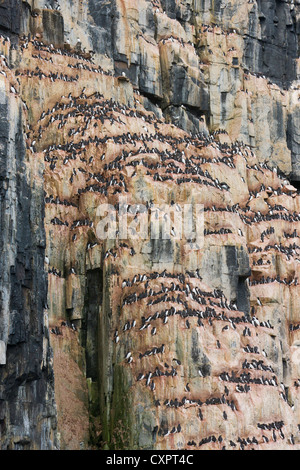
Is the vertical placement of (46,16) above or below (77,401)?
above

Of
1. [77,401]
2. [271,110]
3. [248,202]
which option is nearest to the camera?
[77,401]

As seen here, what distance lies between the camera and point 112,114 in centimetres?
6869

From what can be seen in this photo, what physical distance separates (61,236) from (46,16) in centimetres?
2435

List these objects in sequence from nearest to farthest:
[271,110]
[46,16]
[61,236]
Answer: [61,236] → [46,16] → [271,110]

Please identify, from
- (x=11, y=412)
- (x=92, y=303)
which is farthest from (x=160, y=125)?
(x=11, y=412)

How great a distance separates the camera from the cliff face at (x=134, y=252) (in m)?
44.5

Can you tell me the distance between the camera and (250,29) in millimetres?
95875

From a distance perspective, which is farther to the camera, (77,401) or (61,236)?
(61,236)

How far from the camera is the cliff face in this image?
44.5m

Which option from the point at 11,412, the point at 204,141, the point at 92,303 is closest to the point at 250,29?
the point at 204,141

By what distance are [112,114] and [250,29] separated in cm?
3151

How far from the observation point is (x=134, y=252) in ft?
189

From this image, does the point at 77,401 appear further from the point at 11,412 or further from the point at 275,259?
the point at 275,259

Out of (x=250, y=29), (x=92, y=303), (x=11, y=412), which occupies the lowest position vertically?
(x=11, y=412)
